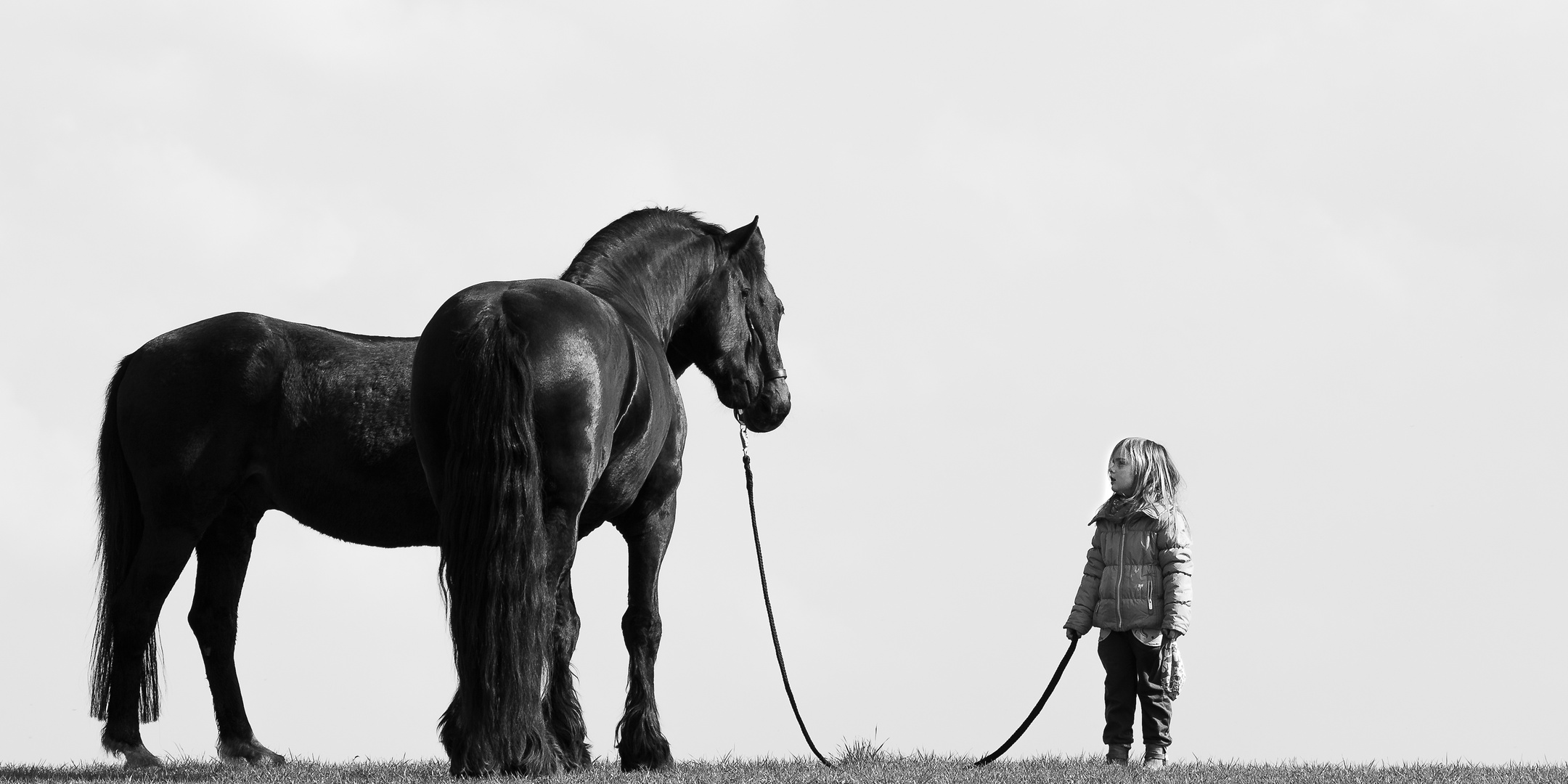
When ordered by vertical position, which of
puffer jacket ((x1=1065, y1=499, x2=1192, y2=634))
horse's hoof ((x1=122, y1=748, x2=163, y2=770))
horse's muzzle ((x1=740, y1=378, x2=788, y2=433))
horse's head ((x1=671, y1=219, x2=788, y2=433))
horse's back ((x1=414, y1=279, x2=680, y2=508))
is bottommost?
horse's hoof ((x1=122, y1=748, x2=163, y2=770))

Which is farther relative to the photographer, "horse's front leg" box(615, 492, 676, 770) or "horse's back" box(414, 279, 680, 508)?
"horse's front leg" box(615, 492, 676, 770)

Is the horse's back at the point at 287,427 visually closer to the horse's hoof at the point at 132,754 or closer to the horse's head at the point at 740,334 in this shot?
the horse's hoof at the point at 132,754

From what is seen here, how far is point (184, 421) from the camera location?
28.5ft

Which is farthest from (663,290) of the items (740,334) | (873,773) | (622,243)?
(873,773)

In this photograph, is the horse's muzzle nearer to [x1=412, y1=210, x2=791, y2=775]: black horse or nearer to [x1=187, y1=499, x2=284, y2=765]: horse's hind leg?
[x1=412, y1=210, x2=791, y2=775]: black horse

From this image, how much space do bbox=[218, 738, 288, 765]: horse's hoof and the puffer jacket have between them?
4.33 meters

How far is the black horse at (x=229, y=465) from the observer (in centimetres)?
849

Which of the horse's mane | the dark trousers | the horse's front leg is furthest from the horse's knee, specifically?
the dark trousers

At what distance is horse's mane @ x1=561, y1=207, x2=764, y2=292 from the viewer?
8.14 metres

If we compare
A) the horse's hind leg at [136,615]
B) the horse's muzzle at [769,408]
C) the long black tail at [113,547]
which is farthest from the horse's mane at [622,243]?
the long black tail at [113,547]

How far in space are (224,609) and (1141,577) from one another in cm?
505

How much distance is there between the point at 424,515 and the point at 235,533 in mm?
1394

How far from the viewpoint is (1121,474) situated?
8422 mm

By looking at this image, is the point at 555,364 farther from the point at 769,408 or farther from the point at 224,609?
the point at 224,609
